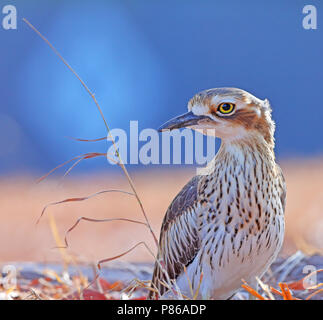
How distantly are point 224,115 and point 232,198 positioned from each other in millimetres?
261

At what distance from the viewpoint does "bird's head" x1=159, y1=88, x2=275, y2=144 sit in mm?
1892

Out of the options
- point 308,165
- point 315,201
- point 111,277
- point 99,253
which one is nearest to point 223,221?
point 111,277

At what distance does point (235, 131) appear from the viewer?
195cm

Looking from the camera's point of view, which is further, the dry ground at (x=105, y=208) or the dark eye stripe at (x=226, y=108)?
the dry ground at (x=105, y=208)

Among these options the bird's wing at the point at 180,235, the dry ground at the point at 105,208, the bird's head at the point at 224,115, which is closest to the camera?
the bird's head at the point at 224,115

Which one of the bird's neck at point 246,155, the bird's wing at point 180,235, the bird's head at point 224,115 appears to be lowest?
the bird's wing at point 180,235

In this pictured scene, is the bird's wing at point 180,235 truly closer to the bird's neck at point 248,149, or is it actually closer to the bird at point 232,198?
the bird at point 232,198

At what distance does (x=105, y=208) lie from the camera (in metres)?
4.98

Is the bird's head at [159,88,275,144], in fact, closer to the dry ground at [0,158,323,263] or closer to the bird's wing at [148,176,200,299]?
the bird's wing at [148,176,200,299]

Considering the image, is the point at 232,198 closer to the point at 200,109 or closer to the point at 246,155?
the point at 246,155

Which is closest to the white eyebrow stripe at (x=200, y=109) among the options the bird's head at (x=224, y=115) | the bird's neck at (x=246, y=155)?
the bird's head at (x=224, y=115)

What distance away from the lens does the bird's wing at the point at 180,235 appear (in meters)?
2.03

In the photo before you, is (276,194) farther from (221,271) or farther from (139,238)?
(139,238)
